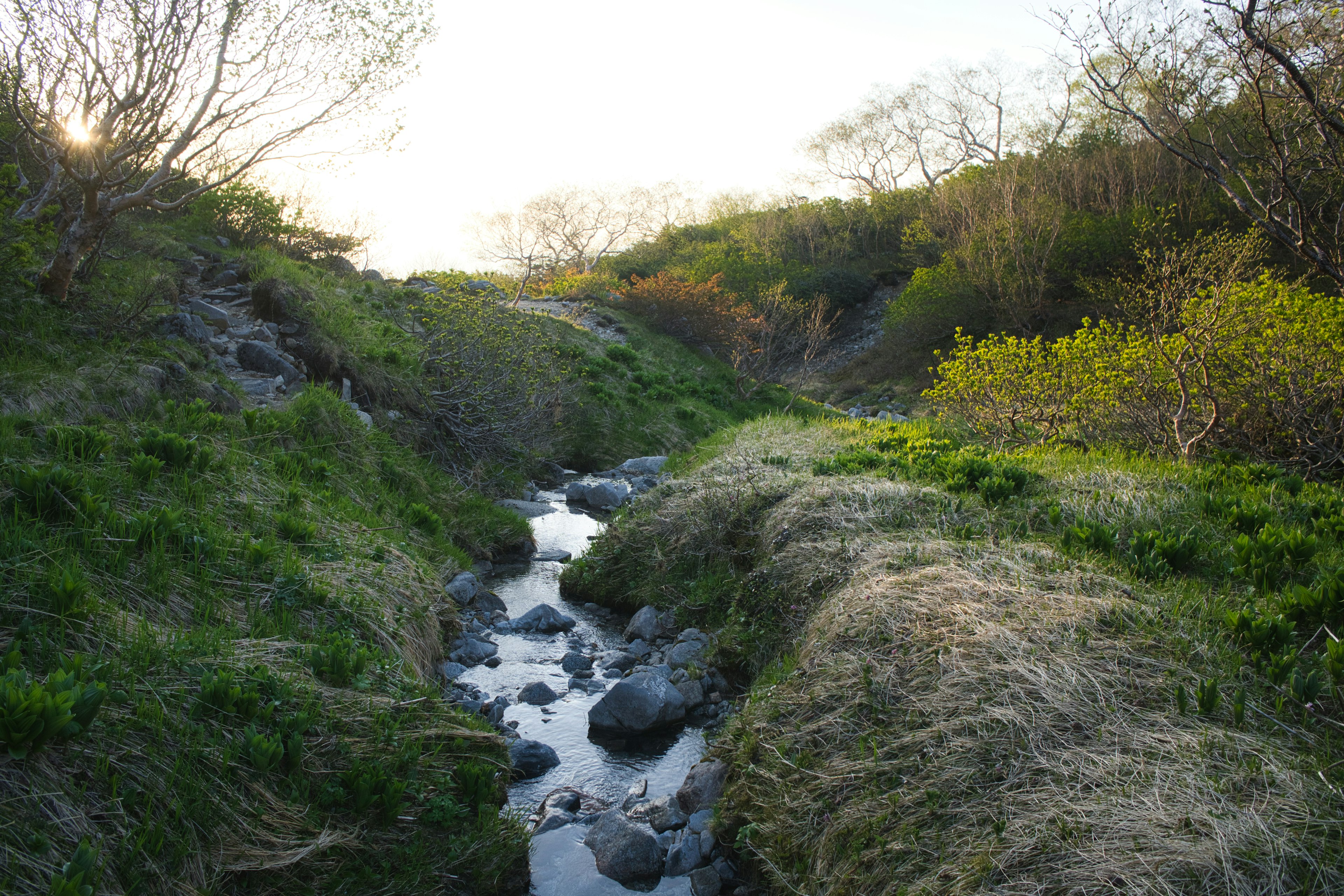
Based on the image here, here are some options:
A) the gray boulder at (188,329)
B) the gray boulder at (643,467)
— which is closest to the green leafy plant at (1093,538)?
the gray boulder at (643,467)

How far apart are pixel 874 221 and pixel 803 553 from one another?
3036 cm

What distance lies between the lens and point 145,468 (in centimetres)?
430

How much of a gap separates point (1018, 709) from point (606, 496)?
7.57 m

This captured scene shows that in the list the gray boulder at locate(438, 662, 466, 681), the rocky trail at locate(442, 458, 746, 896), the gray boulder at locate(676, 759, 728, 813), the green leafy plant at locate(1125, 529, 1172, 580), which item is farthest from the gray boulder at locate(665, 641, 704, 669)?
the green leafy plant at locate(1125, 529, 1172, 580)

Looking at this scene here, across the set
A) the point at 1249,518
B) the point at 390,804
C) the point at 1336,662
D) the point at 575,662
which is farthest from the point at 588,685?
the point at 1249,518

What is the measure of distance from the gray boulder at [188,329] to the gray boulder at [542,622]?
4668 mm

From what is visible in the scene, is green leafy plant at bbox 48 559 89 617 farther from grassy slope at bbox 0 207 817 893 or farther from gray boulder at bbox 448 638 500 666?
gray boulder at bbox 448 638 500 666

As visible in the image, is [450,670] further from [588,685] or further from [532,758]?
[532,758]

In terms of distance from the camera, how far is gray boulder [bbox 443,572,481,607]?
6199 millimetres

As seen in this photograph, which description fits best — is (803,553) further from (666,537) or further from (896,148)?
(896,148)

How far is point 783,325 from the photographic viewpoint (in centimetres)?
1914

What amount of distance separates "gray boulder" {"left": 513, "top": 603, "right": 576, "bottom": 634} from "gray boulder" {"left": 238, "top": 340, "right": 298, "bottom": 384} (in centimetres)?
418

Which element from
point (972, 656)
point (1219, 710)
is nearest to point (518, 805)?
point (972, 656)

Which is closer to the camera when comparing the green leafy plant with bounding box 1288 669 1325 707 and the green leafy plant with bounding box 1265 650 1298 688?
the green leafy plant with bounding box 1288 669 1325 707
